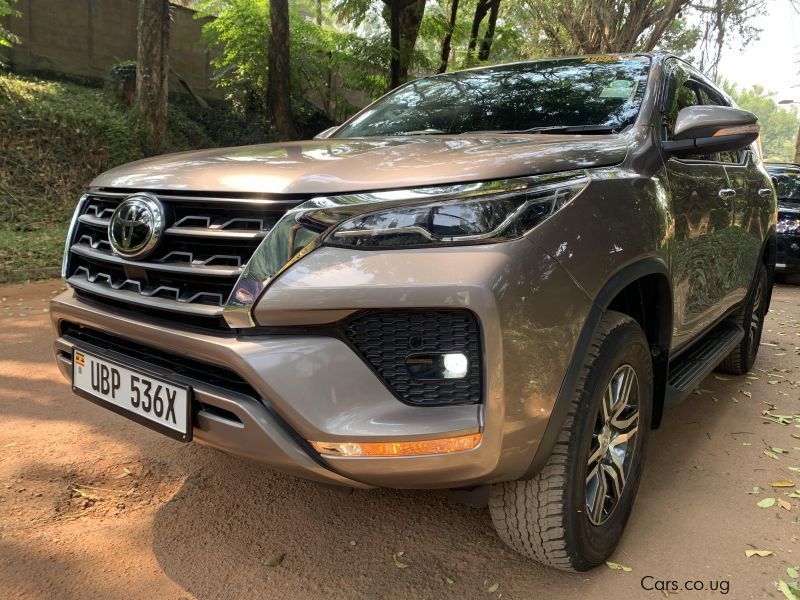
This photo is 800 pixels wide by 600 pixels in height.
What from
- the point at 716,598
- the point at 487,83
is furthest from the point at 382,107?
the point at 716,598

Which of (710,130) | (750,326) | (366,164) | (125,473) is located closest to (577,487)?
(366,164)

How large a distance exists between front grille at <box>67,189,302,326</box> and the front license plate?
0.20 meters

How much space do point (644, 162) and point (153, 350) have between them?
5.59 feet

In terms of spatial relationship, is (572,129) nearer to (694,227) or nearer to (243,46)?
(694,227)

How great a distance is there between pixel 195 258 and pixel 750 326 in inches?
139

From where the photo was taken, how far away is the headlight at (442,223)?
1.50m

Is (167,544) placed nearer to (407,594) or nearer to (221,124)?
(407,594)

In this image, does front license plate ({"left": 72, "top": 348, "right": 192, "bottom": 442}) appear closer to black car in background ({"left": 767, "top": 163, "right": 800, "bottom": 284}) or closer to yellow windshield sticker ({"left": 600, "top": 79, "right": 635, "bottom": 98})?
yellow windshield sticker ({"left": 600, "top": 79, "right": 635, "bottom": 98})

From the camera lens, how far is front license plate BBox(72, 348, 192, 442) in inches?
67.3

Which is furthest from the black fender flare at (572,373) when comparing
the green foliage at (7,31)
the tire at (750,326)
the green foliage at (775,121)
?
the green foliage at (775,121)

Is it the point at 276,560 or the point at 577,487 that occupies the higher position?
the point at 577,487

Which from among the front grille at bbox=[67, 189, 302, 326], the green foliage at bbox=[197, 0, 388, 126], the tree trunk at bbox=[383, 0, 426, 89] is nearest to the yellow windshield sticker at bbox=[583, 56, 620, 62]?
the front grille at bbox=[67, 189, 302, 326]

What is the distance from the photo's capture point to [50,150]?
9070mm

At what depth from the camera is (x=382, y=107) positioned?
3.21 m
